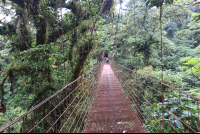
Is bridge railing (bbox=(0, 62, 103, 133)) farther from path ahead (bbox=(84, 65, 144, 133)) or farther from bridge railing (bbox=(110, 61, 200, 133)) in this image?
bridge railing (bbox=(110, 61, 200, 133))

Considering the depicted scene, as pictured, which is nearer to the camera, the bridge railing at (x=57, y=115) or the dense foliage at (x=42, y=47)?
the bridge railing at (x=57, y=115)

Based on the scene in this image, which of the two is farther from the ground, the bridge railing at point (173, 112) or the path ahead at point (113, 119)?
the bridge railing at point (173, 112)

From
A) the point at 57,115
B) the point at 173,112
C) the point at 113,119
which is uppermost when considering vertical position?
the point at 173,112

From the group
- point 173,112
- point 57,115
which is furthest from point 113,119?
point 57,115

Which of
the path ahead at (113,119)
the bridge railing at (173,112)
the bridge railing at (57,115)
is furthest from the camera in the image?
the path ahead at (113,119)

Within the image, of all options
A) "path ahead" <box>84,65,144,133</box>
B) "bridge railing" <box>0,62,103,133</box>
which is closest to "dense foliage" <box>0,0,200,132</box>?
"bridge railing" <box>0,62,103,133</box>

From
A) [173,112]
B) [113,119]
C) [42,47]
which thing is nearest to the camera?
[173,112]

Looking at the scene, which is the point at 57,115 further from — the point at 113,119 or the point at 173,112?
the point at 173,112

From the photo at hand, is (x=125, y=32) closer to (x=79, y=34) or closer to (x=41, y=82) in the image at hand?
(x=79, y=34)

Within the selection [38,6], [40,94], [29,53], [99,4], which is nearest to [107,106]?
[40,94]

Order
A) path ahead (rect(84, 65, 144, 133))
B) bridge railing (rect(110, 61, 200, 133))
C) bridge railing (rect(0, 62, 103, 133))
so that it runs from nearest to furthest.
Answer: bridge railing (rect(0, 62, 103, 133))
bridge railing (rect(110, 61, 200, 133))
path ahead (rect(84, 65, 144, 133))

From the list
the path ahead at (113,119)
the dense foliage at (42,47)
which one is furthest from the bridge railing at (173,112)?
the dense foliage at (42,47)

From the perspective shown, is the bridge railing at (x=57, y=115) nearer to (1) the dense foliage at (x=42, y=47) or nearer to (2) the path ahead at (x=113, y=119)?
(2) the path ahead at (x=113, y=119)

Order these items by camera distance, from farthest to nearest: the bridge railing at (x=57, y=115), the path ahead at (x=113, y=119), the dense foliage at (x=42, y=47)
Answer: the dense foliage at (x=42, y=47) < the path ahead at (x=113, y=119) < the bridge railing at (x=57, y=115)
